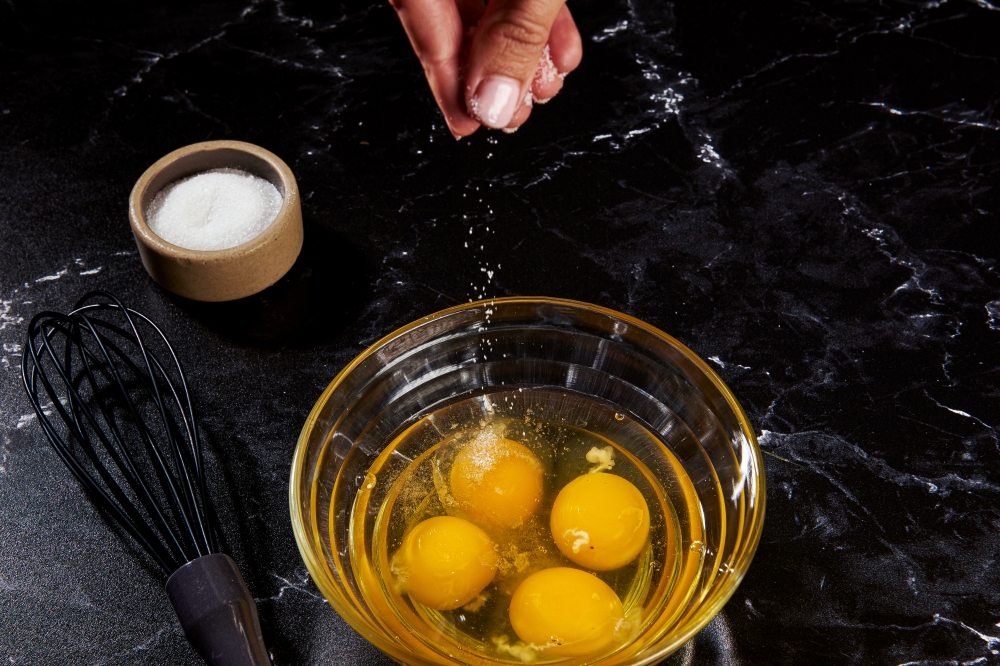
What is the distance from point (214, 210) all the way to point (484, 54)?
1.77ft

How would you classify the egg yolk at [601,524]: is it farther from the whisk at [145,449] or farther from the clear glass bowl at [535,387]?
the whisk at [145,449]

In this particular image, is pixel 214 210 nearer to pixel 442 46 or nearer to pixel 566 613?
pixel 442 46

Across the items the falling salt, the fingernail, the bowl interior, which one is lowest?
the falling salt

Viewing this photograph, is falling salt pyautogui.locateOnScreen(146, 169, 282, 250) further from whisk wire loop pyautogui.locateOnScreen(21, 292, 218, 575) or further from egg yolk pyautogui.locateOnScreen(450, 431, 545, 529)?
egg yolk pyautogui.locateOnScreen(450, 431, 545, 529)

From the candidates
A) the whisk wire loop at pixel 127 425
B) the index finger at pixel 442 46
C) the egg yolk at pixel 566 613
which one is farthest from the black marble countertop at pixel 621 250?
the index finger at pixel 442 46

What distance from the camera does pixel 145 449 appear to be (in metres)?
1.30

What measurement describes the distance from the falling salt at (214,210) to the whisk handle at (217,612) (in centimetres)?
53

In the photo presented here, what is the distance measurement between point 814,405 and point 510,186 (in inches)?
26.0

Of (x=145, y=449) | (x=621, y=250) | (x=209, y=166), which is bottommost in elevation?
(x=145, y=449)

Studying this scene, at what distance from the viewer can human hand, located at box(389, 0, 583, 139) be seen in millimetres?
1138

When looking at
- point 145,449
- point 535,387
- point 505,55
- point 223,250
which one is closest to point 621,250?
point 535,387

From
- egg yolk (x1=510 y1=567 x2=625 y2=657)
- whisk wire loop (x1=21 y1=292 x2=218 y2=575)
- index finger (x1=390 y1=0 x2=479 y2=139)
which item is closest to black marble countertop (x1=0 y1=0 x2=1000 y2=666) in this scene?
whisk wire loop (x1=21 y1=292 x2=218 y2=575)

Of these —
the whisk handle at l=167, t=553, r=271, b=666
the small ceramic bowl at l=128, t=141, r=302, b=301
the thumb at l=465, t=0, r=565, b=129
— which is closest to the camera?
the whisk handle at l=167, t=553, r=271, b=666

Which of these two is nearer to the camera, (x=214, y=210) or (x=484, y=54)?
(x=484, y=54)
